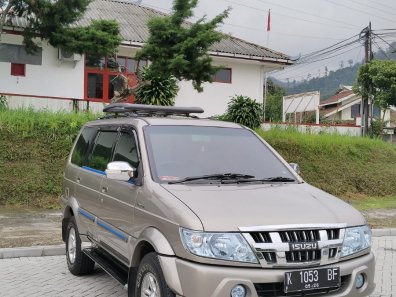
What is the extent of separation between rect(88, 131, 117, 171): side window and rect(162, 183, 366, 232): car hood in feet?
5.03

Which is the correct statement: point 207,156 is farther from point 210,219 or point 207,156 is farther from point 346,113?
point 346,113

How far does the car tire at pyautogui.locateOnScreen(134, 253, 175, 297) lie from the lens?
151 inches

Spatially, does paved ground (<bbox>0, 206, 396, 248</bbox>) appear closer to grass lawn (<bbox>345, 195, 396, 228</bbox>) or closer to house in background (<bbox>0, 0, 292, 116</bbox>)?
grass lawn (<bbox>345, 195, 396, 228</bbox>)

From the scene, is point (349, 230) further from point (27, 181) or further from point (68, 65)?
point (68, 65)

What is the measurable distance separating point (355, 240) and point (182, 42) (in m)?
12.3

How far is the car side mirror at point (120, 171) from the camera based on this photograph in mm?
4547

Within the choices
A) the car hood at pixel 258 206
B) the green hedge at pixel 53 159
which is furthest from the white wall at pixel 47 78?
the car hood at pixel 258 206

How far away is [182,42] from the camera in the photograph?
51.1ft

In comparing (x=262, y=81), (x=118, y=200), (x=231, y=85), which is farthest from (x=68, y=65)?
(x=118, y=200)

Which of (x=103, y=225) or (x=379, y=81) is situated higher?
(x=379, y=81)

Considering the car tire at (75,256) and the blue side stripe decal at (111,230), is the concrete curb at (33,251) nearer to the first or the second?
the car tire at (75,256)

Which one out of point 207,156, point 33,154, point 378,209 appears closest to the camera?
point 207,156

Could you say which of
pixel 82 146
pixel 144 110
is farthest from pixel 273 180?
pixel 82 146

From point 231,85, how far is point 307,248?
849 inches
